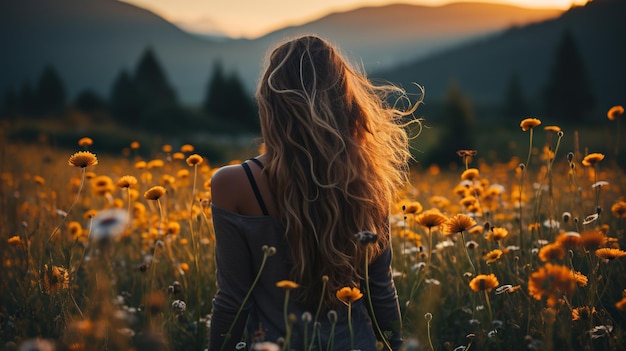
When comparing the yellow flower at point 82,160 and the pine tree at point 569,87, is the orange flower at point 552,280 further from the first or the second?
the pine tree at point 569,87

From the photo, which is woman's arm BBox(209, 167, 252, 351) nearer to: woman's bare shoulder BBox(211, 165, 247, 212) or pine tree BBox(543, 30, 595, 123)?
woman's bare shoulder BBox(211, 165, 247, 212)

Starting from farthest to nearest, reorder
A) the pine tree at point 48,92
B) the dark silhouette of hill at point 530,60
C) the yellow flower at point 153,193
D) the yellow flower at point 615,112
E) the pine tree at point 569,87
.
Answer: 1. the dark silhouette of hill at point 530,60
2. the pine tree at point 48,92
3. the pine tree at point 569,87
4. the yellow flower at point 615,112
5. the yellow flower at point 153,193

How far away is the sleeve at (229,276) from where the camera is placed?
2.00 m

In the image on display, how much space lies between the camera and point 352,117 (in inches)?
86.6

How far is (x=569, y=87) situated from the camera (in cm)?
3600

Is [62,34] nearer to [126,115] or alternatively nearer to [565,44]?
[126,115]

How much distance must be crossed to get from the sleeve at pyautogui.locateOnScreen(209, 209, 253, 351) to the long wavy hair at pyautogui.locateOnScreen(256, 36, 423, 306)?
0.20 meters

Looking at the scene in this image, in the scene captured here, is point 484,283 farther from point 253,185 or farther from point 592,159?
point 592,159

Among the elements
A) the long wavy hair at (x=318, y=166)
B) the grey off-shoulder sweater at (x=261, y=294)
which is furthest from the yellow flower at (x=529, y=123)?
the grey off-shoulder sweater at (x=261, y=294)

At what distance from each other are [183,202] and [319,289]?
2660 mm

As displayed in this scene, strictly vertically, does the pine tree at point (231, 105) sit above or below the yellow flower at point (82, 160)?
below

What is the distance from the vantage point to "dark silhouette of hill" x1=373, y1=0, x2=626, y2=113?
53.9 meters

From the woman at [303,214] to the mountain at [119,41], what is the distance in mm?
109760

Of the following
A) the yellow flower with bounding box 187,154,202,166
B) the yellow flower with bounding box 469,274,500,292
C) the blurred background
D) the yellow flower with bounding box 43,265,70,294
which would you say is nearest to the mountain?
the blurred background
